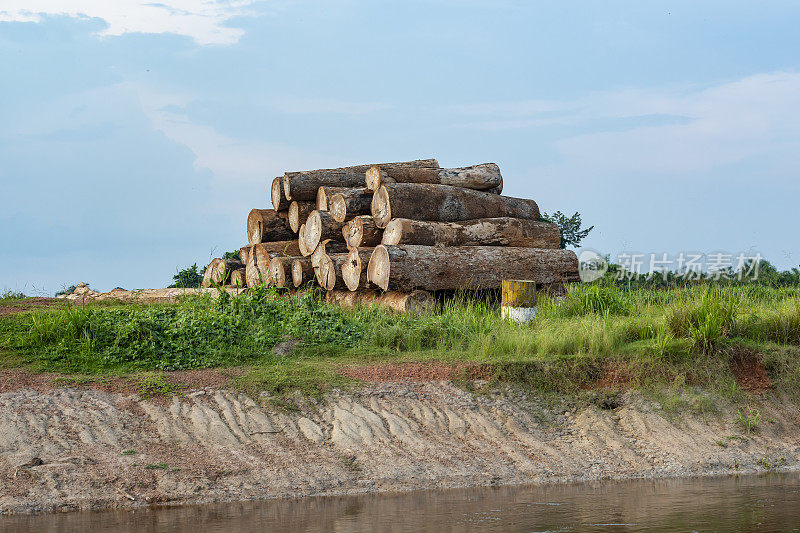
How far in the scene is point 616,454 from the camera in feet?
28.9

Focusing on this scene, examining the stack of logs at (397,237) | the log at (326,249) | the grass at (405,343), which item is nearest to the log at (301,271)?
the stack of logs at (397,237)

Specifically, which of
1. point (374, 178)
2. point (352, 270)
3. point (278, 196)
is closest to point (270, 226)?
point (278, 196)

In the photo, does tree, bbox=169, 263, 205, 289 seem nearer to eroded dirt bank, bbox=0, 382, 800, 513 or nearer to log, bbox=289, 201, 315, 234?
log, bbox=289, 201, 315, 234

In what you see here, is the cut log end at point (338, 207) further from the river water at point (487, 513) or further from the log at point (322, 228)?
the river water at point (487, 513)

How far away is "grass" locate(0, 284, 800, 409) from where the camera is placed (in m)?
10.1

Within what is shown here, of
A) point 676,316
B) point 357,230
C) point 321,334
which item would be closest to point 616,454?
point 676,316

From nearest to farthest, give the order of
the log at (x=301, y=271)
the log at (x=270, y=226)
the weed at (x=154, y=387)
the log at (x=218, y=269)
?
1. the weed at (x=154, y=387)
2. the log at (x=301, y=271)
3. the log at (x=270, y=226)
4. the log at (x=218, y=269)

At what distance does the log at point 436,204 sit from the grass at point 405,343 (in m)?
3.12

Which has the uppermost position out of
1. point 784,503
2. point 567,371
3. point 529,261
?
point 529,261

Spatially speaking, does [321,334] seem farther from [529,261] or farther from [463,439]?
[529,261]

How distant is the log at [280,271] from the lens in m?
16.2

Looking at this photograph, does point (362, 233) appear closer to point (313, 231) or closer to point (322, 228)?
point (322, 228)

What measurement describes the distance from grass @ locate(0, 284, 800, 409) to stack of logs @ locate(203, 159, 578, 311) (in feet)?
5.80

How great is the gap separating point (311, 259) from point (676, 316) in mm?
7907
